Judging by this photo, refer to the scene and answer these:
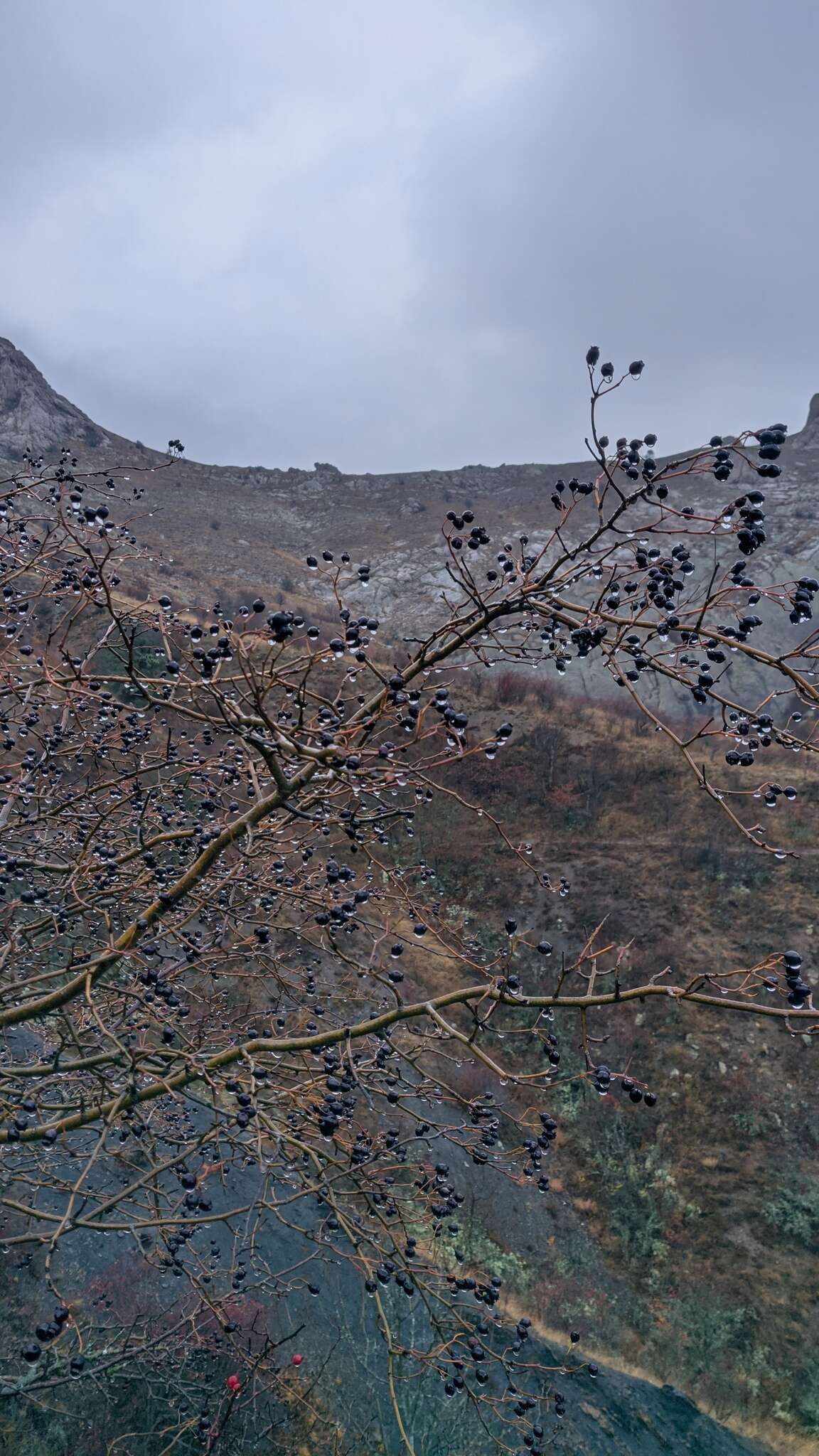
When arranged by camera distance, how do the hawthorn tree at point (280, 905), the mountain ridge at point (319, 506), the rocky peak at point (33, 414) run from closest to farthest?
1. the hawthorn tree at point (280, 905)
2. the mountain ridge at point (319, 506)
3. the rocky peak at point (33, 414)

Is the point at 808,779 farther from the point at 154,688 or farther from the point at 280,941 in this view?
the point at 154,688

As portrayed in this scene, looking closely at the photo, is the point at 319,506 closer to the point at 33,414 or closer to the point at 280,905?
the point at 33,414

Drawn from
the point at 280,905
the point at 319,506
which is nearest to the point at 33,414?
the point at 319,506

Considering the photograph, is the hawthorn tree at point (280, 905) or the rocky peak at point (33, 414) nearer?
the hawthorn tree at point (280, 905)

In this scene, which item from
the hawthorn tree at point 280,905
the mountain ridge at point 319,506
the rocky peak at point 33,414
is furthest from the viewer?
the rocky peak at point 33,414

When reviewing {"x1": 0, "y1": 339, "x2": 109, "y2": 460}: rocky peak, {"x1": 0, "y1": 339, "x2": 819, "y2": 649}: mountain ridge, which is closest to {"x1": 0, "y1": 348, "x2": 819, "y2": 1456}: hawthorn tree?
{"x1": 0, "y1": 339, "x2": 819, "y2": 649}: mountain ridge

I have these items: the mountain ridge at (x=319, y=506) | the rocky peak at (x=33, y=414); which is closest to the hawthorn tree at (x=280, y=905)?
the mountain ridge at (x=319, y=506)

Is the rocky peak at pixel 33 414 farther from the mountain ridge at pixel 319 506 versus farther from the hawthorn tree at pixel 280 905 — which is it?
the hawthorn tree at pixel 280 905

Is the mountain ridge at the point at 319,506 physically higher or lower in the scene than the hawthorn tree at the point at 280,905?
higher

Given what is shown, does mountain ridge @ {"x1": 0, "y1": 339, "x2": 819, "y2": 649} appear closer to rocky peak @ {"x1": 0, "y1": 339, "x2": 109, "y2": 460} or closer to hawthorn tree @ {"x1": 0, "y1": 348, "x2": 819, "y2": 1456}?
rocky peak @ {"x1": 0, "y1": 339, "x2": 109, "y2": 460}
